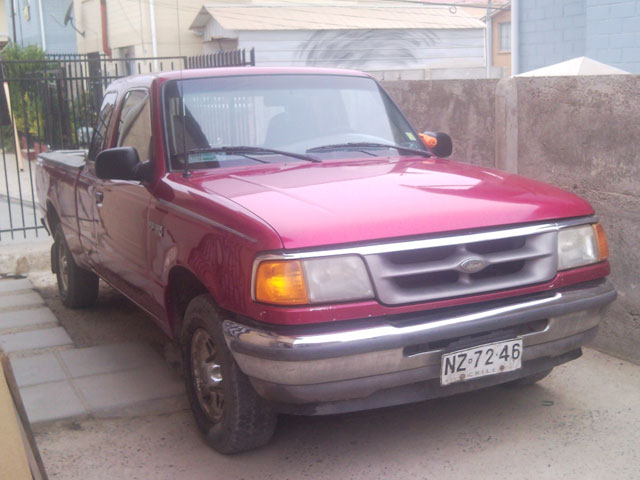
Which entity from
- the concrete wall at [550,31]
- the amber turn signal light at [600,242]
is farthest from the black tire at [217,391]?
the concrete wall at [550,31]

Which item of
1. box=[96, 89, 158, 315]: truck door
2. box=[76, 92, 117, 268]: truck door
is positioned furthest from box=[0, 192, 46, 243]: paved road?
box=[96, 89, 158, 315]: truck door

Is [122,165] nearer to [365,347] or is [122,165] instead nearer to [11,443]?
[365,347]

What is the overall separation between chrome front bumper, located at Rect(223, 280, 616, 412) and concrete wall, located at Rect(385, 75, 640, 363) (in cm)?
111

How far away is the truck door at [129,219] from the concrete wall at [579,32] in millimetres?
7702

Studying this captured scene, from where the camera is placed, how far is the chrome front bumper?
3.40 metres

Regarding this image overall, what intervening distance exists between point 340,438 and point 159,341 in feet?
7.43

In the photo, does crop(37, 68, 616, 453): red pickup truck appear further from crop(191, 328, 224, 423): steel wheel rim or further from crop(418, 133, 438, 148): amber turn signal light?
crop(418, 133, 438, 148): amber turn signal light

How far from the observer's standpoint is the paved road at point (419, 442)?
12.7 ft

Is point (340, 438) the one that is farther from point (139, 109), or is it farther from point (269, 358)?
point (139, 109)

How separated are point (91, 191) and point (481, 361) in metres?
3.21

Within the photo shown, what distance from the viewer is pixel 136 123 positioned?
525 cm

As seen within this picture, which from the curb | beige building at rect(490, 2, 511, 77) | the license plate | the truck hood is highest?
beige building at rect(490, 2, 511, 77)

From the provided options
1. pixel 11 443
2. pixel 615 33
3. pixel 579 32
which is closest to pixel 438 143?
pixel 11 443

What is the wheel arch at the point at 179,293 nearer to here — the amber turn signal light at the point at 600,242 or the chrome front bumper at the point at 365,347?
the chrome front bumper at the point at 365,347
